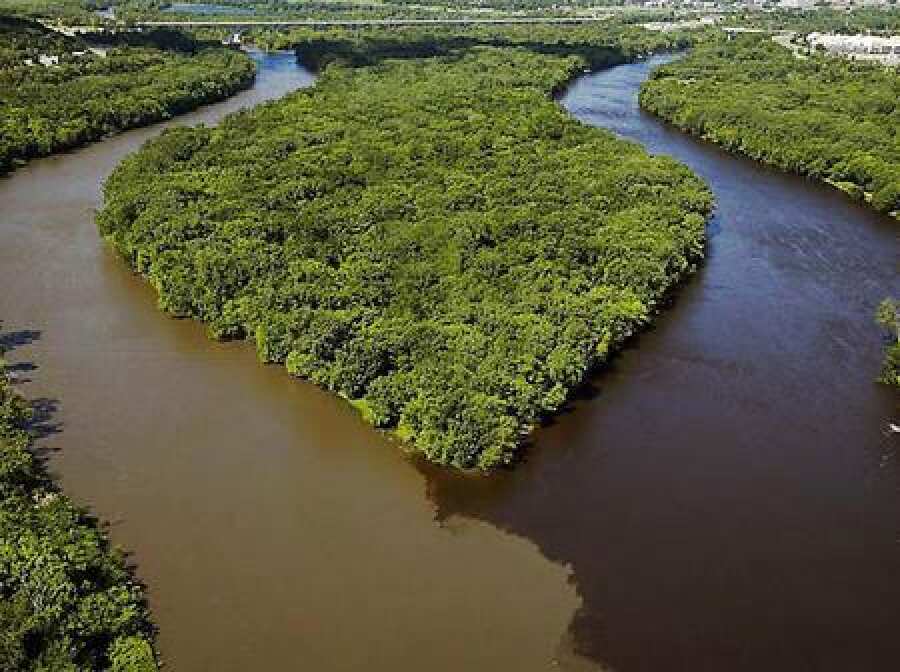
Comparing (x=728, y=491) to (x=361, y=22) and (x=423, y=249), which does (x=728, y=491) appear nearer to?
(x=423, y=249)

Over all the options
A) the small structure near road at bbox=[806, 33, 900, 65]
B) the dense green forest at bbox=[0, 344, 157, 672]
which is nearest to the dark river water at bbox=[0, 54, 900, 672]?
the dense green forest at bbox=[0, 344, 157, 672]

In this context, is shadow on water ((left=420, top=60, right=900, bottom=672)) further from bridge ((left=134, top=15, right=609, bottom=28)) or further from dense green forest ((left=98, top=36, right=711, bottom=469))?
bridge ((left=134, top=15, right=609, bottom=28))

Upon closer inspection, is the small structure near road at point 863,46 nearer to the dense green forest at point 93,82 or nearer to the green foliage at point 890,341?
the dense green forest at point 93,82

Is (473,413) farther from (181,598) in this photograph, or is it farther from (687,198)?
(687,198)

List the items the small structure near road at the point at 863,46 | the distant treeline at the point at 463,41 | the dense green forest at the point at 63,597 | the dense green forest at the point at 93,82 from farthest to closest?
the small structure near road at the point at 863,46 → the distant treeline at the point at 463,41 → the dense green forest at the point at 93,82 → the dense green forest at the point at 63,597

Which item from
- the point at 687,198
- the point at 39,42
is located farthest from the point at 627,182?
the point at 39,42

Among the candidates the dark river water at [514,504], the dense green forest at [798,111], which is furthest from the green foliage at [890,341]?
the dense green forest at [798,111]
